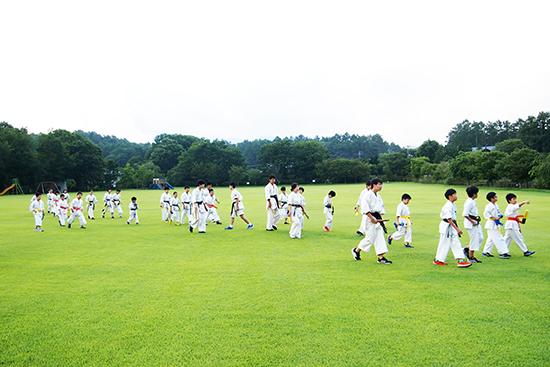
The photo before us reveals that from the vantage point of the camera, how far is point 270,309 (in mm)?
5352

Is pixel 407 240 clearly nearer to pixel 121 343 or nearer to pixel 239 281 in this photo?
pixel 239 281

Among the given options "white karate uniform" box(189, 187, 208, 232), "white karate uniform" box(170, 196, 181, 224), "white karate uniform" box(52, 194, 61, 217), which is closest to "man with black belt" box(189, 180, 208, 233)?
"white karate uniform" box(189, 187, 208, 232)

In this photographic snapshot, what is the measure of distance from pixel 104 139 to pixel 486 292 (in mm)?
155427

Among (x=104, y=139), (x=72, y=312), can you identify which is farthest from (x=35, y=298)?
(x=104, y=139)

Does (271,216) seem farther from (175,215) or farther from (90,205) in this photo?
(90,205)

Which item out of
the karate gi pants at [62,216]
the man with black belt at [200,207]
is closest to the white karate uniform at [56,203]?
the karate gi pants at [62,216]

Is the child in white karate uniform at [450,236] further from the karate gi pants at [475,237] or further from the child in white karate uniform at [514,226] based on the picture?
the child in white karate uniform at [514,226]

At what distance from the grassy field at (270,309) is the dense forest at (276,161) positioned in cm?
4324

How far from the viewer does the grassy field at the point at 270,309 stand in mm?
4062

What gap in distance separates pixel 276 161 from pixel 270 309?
271 ft

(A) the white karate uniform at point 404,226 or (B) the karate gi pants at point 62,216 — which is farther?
(B) the karate gi pants at point 62,216

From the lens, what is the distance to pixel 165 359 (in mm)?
3965

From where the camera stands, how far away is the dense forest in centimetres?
5334

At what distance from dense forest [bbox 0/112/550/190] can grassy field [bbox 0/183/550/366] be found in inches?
1703
